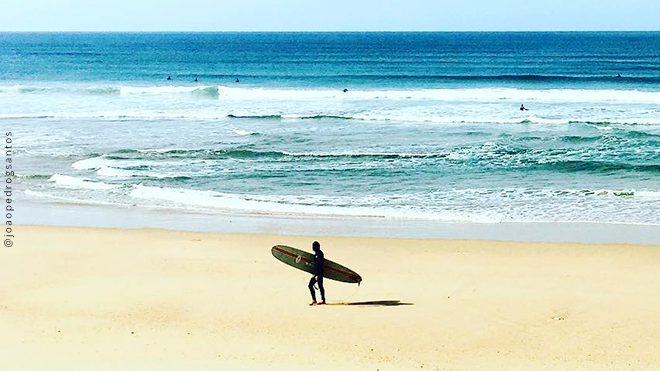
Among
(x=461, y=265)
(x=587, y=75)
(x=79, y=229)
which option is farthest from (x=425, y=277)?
(x=587, y=75)

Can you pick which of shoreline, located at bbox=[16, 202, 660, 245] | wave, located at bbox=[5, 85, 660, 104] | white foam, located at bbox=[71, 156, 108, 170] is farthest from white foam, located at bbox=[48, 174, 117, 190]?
wave, located at bbox=[5, 85, 660, 104]

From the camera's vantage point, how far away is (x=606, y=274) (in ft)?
48.8

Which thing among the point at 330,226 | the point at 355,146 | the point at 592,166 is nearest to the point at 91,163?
the point at 355,146

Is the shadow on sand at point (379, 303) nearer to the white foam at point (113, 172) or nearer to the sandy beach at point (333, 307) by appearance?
the sandy beach at point (333, 307)

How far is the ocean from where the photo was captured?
2173cm

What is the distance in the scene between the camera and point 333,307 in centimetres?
1280

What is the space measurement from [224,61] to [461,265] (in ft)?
266

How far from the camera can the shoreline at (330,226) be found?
1803 centimetres

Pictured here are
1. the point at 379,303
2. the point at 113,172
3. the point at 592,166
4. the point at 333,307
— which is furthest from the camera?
the point at 592,166

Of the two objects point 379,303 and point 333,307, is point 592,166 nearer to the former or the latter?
point 379,303

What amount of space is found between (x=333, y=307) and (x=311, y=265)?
2.44ft

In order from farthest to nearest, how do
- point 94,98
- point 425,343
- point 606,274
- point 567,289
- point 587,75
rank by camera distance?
point 587,75 → point 94,98 → point 606,274 → point 567,289 → point 425,343

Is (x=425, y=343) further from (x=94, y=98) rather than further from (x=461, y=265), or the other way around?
(x=94, y=98)

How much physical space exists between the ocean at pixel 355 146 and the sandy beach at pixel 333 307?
12.7 feet
